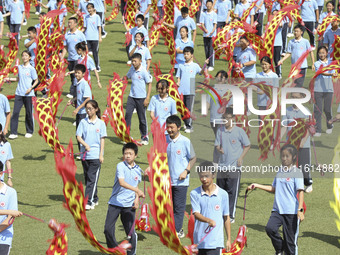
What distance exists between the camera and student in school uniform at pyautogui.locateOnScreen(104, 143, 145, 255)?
33.6 ft

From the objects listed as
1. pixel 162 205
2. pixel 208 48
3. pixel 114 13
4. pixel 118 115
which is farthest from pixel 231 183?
pixel 114 13

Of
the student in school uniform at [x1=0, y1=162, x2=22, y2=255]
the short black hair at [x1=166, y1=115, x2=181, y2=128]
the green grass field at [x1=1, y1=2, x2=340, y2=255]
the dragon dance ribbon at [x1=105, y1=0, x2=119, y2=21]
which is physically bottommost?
the green grass field at [x1=1, y1=2, x2=340, y2=255]

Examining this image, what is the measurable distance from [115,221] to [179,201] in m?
1.23

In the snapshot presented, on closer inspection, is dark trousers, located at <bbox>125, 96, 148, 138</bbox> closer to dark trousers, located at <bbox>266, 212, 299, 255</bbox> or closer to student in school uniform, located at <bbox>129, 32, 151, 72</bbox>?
student in school uniform, located at <bbox>129, 32, 151, 72</bbox>

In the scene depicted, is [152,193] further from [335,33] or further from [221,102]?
[335,33]

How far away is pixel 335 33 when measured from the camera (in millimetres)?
18625

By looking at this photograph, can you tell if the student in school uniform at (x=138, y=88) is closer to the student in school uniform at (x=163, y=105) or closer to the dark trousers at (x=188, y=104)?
the dark trousers at (x=188, y=104)

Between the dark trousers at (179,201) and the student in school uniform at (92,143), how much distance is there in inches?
63.3

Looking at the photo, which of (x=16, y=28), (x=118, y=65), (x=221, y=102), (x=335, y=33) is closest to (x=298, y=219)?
(x=221, y=102)

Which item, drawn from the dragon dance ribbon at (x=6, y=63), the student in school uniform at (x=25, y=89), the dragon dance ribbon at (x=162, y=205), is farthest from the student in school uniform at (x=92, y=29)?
the dragon dance ribbon at (x=162, y=205)

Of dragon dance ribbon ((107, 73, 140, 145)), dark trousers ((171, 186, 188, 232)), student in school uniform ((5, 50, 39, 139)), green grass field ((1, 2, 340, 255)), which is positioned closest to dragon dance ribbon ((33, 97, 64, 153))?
green grass field ((1, 2, 340, 255))

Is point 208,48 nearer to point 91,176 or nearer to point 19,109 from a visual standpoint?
point 19,109

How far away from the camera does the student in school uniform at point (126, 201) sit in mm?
10242

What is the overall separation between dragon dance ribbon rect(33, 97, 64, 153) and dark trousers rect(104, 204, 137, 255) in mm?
3267
